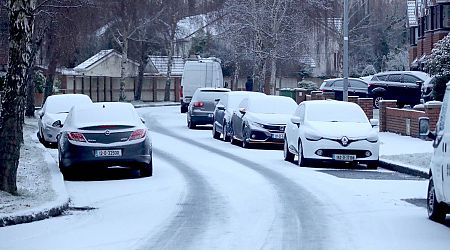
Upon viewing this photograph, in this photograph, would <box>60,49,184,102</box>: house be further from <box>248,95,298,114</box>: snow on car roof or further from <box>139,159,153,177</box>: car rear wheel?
<box>139,159,153,177</box>: car rear wheel

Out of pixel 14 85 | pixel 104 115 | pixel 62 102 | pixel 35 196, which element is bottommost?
pixel 35 196

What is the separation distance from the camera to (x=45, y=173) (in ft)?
61.6

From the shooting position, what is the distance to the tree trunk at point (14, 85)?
48.0 feet

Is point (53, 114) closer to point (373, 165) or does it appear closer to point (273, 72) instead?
point (373, 165)

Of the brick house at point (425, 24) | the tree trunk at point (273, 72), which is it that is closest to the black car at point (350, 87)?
the brick house at point (425, 24)

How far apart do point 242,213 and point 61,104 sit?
651 inches

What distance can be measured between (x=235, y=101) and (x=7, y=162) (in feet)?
55.4

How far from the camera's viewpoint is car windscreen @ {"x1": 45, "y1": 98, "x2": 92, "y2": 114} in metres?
28.9

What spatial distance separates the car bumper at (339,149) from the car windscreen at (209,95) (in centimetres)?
1571

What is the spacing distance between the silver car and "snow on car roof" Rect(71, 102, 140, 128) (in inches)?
283

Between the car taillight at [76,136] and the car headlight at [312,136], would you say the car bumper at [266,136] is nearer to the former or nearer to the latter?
the car headlight at [312,136]

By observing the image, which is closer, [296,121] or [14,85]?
[14,85]

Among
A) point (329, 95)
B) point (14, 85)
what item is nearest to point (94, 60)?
point (329, 95)

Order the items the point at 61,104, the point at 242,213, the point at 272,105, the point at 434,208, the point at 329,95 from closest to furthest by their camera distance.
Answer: the point at 434,208 < the point at 242,213 < the point at 272,105 < the point at 61,104 < the point at 329,95
